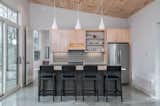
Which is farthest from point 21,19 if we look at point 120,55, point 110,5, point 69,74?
point 120,55

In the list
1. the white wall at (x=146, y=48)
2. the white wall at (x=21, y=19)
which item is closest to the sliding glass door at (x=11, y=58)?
the white wall at (x=21, y=19)

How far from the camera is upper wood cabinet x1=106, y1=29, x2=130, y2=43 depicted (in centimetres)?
1061

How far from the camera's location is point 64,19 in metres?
11.4

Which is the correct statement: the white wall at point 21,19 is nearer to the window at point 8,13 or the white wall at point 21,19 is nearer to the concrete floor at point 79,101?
the window at point 8,13

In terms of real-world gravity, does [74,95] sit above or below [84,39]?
below

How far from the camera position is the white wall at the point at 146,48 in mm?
7555

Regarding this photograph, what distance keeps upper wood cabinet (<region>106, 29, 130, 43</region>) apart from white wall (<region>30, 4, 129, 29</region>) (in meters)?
0.83

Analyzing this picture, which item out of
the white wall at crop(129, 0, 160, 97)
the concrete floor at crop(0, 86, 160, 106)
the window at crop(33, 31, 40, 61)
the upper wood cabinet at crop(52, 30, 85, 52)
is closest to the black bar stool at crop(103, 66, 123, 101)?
the concrete floor at crop(0, 86, 160, 106)

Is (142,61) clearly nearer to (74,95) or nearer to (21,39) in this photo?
(74,95)

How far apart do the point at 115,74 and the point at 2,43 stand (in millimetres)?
3667

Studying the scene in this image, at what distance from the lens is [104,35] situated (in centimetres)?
1090

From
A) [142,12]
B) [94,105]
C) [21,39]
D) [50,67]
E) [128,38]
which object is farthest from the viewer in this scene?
[128,38]

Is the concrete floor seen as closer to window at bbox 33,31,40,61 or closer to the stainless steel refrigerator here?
the stainless steel refrigerator

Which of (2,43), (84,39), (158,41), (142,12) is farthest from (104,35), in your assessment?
(2,43)
